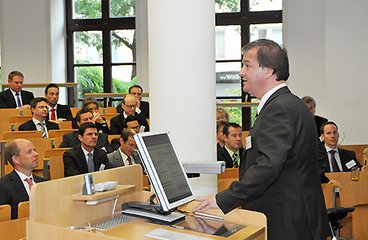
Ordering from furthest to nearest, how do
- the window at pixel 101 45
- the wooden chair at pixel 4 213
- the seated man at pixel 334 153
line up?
the window at pixel 101 45, the seated man at pixel 334 153, the wooden chair at pixel 4 213

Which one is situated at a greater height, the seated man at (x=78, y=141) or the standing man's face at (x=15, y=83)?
the standing man's face at (x=15, y=83)

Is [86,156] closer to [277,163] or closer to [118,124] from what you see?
[118,124]

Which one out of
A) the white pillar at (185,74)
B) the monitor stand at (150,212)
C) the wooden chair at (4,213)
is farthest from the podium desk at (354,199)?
the monitor stand at (150,212)

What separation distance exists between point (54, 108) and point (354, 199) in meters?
4.96

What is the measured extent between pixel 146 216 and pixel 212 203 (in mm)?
290

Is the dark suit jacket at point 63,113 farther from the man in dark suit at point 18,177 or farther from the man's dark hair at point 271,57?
the man's dark hair at point 271,57

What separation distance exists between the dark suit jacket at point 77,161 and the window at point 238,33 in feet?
19.2

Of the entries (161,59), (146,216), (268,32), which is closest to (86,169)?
(161,59)

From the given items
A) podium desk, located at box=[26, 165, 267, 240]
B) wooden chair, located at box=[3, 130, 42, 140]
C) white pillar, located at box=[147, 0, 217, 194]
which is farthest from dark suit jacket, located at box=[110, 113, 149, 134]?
podium desk, located at box=[26, 165, 267, 240]

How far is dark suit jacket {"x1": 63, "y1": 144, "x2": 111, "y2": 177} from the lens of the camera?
6.02 m

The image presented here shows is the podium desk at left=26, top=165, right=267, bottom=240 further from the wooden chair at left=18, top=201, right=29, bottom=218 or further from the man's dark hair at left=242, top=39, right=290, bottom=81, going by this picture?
the wooden chair at left=18, top=201, right=29, bottom=218

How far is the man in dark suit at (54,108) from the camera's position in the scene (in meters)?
9.10

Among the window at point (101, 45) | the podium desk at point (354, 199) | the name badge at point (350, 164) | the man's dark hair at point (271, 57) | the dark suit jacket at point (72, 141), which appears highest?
the window at point (101, 45)

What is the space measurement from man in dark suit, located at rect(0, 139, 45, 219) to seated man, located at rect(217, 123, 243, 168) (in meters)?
2.30
